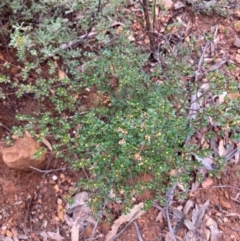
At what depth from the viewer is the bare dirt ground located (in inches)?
86.1

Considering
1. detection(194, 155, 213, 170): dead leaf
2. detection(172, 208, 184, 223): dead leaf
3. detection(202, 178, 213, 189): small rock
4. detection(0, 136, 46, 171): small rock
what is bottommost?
detection(172, 208, 184, 223): dead leaf

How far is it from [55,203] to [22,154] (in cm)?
32

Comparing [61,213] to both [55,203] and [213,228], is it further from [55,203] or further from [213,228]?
[213,228]

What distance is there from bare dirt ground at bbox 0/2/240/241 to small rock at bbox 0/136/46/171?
7 centimetres

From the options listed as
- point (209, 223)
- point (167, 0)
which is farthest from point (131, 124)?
point (167, 0)

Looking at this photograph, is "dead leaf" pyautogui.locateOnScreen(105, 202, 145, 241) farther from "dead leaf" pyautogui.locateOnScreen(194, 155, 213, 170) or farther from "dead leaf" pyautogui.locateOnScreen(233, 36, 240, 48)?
"dead leaf" pyautogui.locateOnScreen(233, 36, 240, 48)


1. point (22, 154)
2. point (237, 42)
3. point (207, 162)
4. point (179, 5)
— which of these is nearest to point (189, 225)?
point (207, 162)

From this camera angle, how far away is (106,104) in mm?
2328

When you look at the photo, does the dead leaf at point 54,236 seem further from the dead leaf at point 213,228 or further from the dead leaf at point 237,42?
the dead leaf at point 237,42

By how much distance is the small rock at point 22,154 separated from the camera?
2186mm

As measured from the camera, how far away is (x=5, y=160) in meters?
2.19

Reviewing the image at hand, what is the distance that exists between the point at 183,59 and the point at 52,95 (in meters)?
0.80

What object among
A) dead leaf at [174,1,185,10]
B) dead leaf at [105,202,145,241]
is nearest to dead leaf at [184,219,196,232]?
dead leaf at [105,202,145,241]

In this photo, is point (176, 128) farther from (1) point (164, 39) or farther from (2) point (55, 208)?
(1) point (164, 39)
